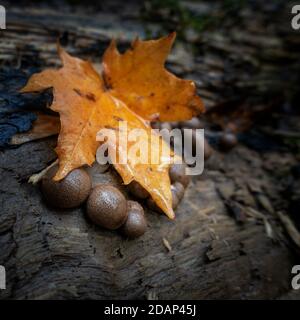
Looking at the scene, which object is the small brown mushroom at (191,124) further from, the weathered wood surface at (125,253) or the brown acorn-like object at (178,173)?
the weathered wood surface at (125,253)

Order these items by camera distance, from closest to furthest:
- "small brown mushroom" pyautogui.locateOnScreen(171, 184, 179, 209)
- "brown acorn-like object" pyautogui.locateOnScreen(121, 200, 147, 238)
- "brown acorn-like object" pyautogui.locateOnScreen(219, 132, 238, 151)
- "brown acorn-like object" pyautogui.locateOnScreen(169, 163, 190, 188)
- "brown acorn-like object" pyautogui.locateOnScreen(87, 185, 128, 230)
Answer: "brown acorn-like object" pyautogui.locateOnScreen(87, 185, 128, 230) < "brown acorn-like object" pyautogui.locateOnScreen(121, 200, 147, 238) < "small brown mushroom" pyautogui.locateOnScreen(171, 184, 179, 209) < "brown acorn-like object" pyautogui.locateOnScreen(169, 163, 190, 188) < "brown acorn-like object" pyautogui.locateOnScreen(219, 132, 238, 151)

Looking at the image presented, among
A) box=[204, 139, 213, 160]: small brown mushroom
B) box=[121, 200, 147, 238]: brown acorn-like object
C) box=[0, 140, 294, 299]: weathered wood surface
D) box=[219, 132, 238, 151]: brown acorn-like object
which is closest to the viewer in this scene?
box=[0, 140, 294, 299]: weathered wood surface

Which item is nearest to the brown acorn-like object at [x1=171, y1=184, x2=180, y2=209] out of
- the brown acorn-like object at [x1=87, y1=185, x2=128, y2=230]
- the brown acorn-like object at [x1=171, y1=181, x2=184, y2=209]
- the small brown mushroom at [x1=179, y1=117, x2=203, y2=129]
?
the brown acorn-like object at [x1=171, y1=181, x2=184, y2=209]

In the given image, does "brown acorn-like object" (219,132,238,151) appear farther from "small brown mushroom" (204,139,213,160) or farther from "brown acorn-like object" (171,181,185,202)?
"brown acorn-like object" (171,181,185,202)

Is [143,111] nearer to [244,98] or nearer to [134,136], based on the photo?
[134,136]

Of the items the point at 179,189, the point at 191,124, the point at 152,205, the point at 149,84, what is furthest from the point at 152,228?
the point at 191,124

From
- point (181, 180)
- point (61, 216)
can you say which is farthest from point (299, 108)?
point (61, 216)

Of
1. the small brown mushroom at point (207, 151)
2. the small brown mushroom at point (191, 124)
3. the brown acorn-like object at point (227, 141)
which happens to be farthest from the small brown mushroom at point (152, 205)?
the brown acorn-like object at point (227, 141)
